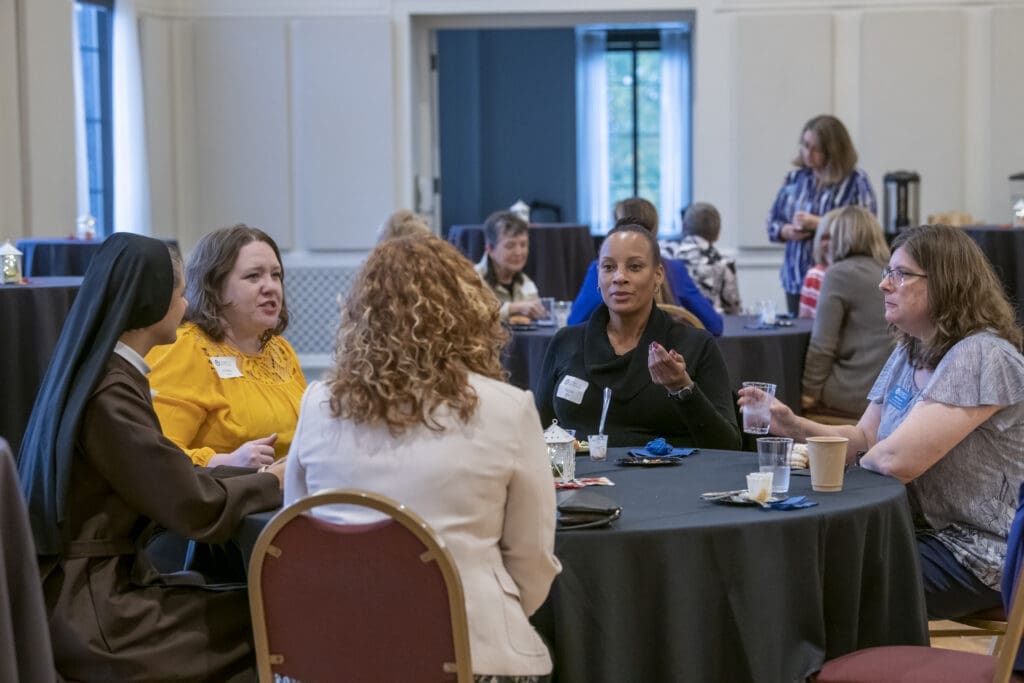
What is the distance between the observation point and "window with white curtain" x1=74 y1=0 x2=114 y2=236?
916 cm

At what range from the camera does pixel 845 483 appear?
2.86 m

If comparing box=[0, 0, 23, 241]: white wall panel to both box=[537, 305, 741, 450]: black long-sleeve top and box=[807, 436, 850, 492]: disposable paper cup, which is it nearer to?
box=[537, 305, 741, 450]: black long-sleeve top

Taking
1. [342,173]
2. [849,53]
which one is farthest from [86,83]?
[849,53]

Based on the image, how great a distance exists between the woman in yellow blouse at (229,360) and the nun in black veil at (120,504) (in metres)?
0.64

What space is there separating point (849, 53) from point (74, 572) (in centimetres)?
841

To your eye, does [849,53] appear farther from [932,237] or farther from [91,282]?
[91,282]

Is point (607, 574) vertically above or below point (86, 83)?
below

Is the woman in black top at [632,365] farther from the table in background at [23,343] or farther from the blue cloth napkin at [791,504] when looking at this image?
the table in background at [23,343]

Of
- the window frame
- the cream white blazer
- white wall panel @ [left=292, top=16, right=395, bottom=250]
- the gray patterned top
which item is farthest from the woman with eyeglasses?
the window frame

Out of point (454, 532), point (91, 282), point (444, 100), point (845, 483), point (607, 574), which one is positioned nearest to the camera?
point (454, 532)

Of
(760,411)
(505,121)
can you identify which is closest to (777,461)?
(760,411)

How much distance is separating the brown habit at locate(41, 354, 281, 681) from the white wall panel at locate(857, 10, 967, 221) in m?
8.09

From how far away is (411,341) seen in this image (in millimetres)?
2174

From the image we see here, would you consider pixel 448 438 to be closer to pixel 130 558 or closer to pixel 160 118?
pixel 130 558
